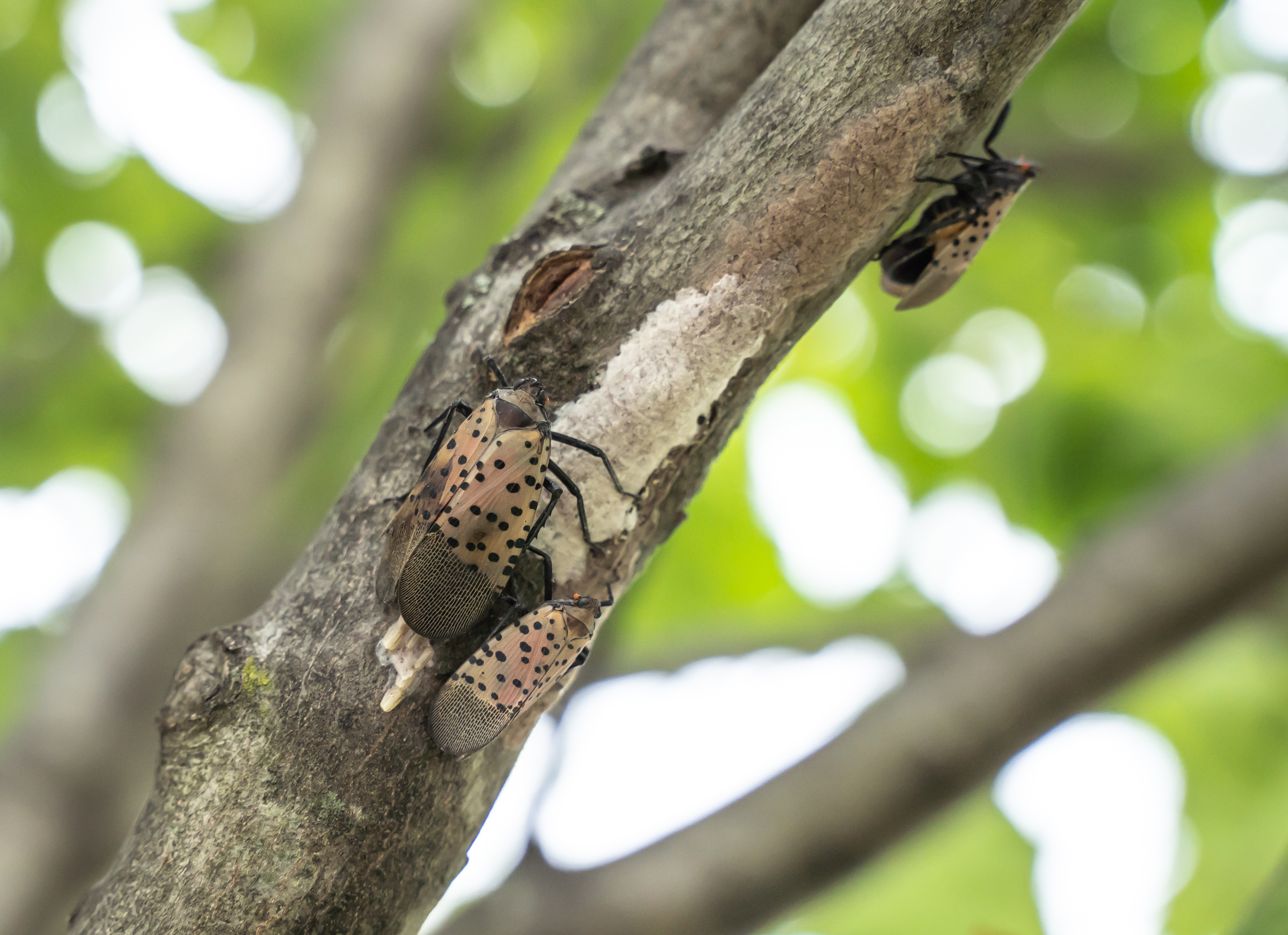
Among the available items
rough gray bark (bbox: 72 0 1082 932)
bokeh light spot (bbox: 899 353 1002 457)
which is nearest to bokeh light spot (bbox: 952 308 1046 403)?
bokeh light spot (bbox: 899 353 1002 457)

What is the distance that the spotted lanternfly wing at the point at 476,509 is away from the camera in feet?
6.52

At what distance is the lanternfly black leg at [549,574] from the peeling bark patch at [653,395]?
21 millimetres

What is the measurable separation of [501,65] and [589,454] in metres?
7.75

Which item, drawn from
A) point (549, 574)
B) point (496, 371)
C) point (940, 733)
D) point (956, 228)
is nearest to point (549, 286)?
point (496, 371)

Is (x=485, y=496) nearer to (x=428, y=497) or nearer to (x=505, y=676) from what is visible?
(x=428, y=497)

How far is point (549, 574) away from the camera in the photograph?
7.06ft

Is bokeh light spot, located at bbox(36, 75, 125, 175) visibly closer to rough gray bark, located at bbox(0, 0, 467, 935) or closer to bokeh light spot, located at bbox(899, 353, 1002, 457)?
rough gray bark, located at bbox(0, 0, 467, 935)

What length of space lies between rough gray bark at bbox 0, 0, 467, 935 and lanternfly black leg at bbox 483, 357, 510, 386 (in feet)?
12.4

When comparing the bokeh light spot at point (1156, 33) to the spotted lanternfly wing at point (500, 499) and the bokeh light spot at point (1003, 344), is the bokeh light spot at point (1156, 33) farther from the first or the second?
the spotted lanternfly wing at point (500, 499)

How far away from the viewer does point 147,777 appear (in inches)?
222

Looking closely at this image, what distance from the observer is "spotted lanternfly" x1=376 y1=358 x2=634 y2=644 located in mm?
2010

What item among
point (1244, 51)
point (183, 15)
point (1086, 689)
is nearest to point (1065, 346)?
point (1244, 51)

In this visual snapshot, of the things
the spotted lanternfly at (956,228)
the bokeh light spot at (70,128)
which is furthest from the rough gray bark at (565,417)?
the bokeh light spot at (70,128)

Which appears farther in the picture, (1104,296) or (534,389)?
(1104,296)
